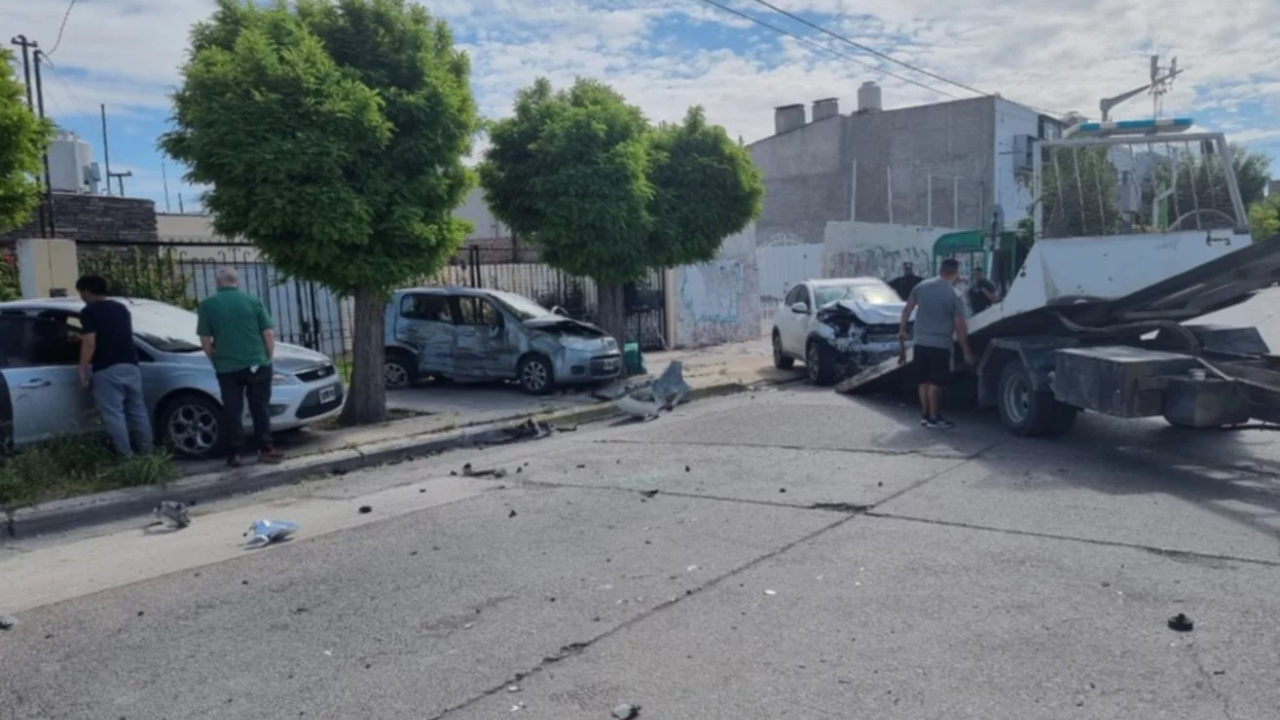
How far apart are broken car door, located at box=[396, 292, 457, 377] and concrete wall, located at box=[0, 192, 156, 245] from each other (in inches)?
291

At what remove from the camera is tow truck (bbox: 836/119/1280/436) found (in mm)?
8008

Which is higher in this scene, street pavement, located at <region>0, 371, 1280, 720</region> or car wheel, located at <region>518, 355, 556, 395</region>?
car wheel, located at <region>518, 355, 556, 395</region>

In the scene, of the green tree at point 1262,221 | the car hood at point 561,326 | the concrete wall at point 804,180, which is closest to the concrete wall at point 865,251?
the concrete wall at point 804,180

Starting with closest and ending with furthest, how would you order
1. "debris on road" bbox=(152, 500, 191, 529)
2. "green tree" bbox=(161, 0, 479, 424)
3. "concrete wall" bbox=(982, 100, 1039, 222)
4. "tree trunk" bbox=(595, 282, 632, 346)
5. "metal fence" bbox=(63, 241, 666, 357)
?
"debris on road" bbox=(152, 500, 191, 529) < "green tree" bbox=(161, 0, 479, 424) < "metal fence" bbox=(63, 241, 666, 357) < "tree trunk" bbox=(595, 282, 632, 346) < "concrete wall" bbox=(982, 100, 1039, 222)

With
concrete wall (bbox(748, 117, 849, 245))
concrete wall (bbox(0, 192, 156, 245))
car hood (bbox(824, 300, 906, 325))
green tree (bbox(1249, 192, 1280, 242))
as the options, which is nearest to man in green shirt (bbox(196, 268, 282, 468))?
car hood (bbox(824, 300, 906, 325))

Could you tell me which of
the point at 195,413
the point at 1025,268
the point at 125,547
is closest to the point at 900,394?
the point at 1025,268

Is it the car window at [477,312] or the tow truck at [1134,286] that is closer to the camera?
the tow truck at [1134,286]

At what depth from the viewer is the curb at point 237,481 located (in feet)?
25.3

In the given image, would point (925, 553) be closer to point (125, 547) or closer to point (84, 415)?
point (125, 547)

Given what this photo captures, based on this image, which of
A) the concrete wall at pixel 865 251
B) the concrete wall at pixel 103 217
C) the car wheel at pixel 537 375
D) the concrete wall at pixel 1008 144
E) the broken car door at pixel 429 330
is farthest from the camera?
the concrete wall at pixel 1008 144

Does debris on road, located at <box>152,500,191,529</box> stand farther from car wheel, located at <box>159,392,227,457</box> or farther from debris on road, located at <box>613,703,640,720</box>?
debris on road, located at <box>613,703,640,720</box>

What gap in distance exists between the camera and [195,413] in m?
9.50

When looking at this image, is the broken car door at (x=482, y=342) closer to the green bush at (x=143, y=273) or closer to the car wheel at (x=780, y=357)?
the green bush at (x=143, y=273)

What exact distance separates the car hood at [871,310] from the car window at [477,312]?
4942mm
